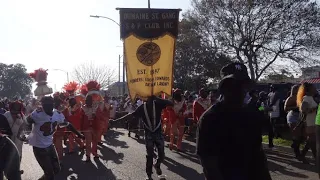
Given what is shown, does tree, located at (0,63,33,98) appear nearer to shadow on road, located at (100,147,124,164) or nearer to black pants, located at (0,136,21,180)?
shadow on road, located at (100,147,124,164)

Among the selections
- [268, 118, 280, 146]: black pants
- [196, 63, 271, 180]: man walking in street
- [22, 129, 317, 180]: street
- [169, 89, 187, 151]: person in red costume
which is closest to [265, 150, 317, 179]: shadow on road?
[22, 129, 317, 180]: street

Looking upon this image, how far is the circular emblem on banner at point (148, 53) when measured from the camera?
363 inches

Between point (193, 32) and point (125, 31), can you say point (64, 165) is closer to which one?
point (125, 31)

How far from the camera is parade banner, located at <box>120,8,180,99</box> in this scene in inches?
360

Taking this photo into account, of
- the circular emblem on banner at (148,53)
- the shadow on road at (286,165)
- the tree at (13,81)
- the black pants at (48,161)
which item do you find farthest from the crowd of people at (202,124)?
the tree at (13,81)

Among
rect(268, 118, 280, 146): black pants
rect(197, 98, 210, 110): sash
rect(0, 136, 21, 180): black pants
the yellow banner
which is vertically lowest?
rect(268, 118, 280, 146): black pants

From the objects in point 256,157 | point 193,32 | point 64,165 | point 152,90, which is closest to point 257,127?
point 256,157

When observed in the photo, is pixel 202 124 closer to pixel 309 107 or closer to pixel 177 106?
pixel 309 107

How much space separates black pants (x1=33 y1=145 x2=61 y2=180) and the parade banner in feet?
8.87

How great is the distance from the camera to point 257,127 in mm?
3102

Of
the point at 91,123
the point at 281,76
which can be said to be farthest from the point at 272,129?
the point at 281,76

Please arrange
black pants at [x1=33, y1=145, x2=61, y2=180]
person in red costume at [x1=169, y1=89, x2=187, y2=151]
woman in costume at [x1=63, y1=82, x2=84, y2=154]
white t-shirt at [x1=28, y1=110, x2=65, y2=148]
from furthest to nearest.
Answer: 1. person in red costume at [x1=169, y1=89, x2=187, y2=151]
2. woman in costume at [x1=63, y1=82, x2=84, y2=154]
3. white t-shirt at [x1=28, y1=110, x2=65, y2=148]
4. black pants at [x1=33, y1=145, x2=61, y2=180]

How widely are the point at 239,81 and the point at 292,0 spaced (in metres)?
28.2

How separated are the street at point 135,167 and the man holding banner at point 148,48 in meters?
1.78
